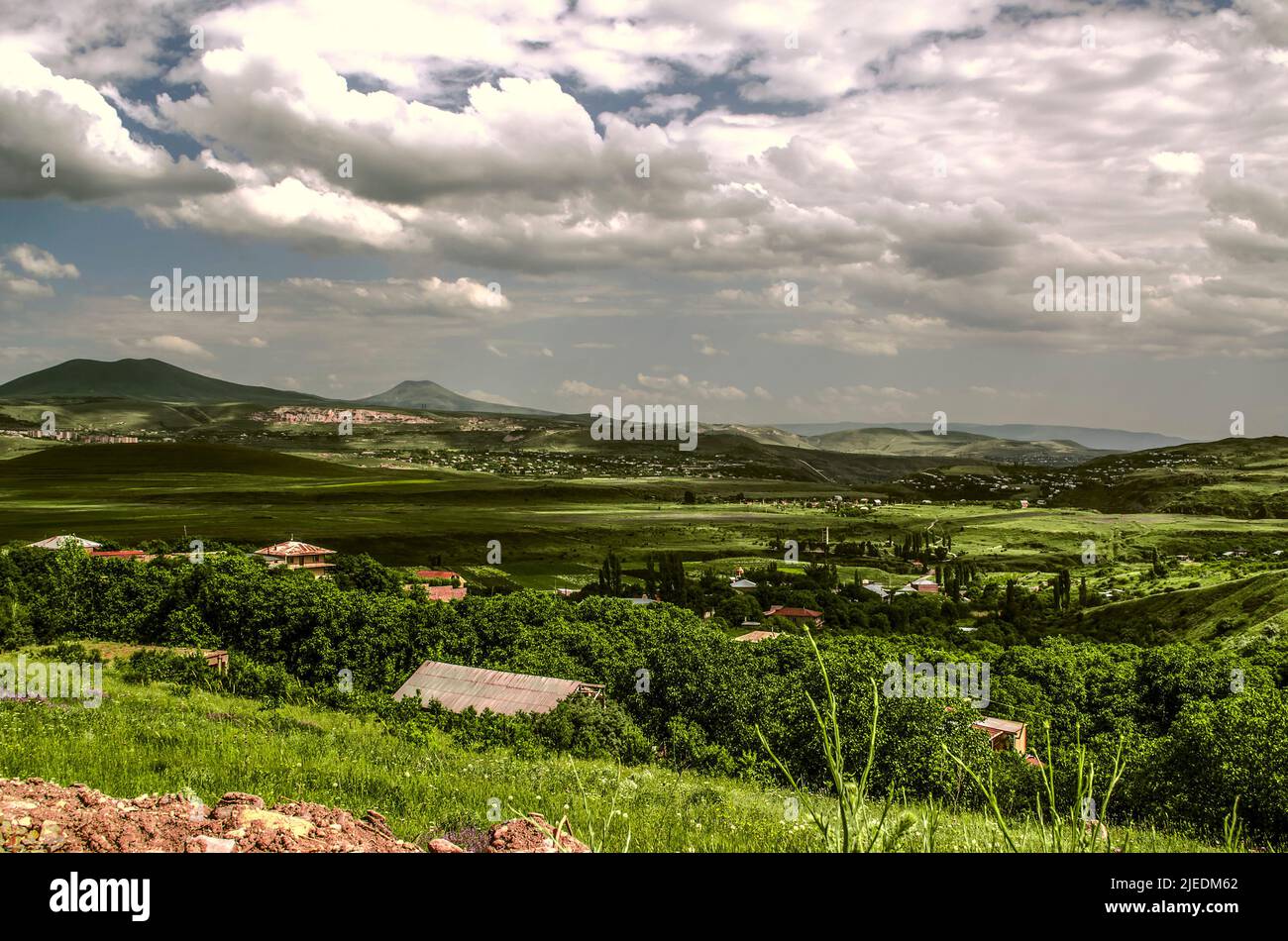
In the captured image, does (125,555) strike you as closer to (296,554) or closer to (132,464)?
(296,554)

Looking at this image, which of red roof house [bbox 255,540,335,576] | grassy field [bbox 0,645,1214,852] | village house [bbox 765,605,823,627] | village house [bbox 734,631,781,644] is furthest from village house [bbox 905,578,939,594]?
grassy field [bbox 0,645,1214,852]

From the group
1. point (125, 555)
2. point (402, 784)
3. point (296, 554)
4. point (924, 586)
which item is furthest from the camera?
point (924, 586)

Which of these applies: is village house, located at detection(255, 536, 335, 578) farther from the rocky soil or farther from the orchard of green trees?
the rocky soil

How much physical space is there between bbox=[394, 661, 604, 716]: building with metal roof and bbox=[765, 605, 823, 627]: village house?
4886cm

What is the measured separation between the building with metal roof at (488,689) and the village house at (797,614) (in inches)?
1924

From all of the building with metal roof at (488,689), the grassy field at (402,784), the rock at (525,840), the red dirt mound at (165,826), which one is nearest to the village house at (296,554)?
the building with metal roof at (488,689)

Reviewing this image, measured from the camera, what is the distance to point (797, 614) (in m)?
82.1

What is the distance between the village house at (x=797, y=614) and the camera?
77188 mm

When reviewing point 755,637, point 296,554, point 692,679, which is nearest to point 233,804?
point 692,679

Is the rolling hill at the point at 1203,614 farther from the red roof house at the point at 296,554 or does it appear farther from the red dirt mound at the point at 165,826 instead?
the red dirt mound at the point at 165,826

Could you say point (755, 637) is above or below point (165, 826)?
below

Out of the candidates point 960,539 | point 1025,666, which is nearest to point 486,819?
point 1025,666

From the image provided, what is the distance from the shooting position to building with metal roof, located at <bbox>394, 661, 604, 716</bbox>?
2609 cm

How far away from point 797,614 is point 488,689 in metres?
58.4
